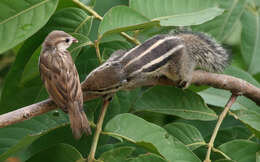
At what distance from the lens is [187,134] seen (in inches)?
94.7

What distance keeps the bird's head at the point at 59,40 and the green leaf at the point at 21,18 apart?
0.16 metres

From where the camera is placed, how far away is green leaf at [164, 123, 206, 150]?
239cm

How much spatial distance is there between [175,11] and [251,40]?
3.58 feet

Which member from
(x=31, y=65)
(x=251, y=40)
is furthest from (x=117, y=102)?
(x=251, y=40)

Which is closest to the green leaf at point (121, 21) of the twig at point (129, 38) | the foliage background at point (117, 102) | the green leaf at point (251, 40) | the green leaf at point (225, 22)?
the foliage background at point (117, 102)

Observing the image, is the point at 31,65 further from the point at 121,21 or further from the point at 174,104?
the point at 174,104

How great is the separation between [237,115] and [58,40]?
1.22m

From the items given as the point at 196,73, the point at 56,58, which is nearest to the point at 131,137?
the point at 56,58

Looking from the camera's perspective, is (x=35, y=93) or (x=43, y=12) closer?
(x=43, y=12)

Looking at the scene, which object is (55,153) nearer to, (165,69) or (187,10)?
(165,69)

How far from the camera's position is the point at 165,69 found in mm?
2787

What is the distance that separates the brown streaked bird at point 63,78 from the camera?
2223mm

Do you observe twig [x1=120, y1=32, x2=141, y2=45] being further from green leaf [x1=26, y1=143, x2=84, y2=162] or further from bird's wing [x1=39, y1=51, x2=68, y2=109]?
green leaf [x1=26, y1=143, x2=84, y2=162]

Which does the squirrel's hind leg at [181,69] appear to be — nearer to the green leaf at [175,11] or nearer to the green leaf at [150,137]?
the green leaf at [175,11]
